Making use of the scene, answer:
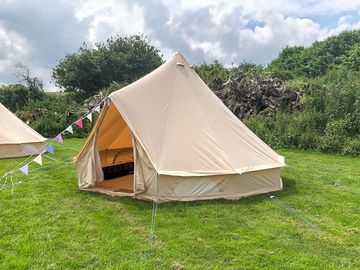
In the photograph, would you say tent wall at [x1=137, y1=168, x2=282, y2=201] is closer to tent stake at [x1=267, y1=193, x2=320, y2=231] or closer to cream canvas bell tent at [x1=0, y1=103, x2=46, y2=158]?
tent stake at [x1=267, y1=193, x2=320, y2=231]

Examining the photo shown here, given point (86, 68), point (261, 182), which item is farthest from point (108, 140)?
point (86, 68)

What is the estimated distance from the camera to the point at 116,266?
3.31m

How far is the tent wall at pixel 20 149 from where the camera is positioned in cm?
898

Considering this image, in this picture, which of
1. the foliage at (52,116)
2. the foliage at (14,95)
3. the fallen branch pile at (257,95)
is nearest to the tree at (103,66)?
the foliage at (14,95)

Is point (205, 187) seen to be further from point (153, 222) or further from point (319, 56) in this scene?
point (319, 56)

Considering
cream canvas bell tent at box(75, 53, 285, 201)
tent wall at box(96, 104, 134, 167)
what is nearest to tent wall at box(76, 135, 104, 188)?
cream canvas bell tent at box(75, 53, 285, 201)

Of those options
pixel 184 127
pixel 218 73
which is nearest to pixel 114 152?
pixel 184 127

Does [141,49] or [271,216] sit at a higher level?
[141,49]

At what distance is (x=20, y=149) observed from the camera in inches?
361

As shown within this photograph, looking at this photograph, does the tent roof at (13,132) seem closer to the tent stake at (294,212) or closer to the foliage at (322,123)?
the foliage at (322,123)

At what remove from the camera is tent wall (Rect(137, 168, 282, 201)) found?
5062mm

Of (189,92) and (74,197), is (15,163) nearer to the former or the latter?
(74,197)

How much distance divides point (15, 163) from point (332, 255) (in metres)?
7.01

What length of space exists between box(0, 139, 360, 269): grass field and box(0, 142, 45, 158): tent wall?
10.9 feet
